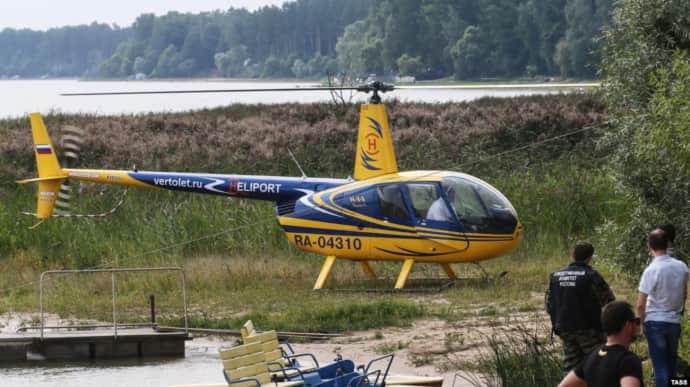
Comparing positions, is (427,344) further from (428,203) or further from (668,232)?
(668,232)

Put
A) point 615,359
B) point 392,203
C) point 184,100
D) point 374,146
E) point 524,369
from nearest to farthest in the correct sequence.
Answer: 1. point 615,359
2. point 524,369
3. point 392,203
4. point 374,146
5. point 184,100

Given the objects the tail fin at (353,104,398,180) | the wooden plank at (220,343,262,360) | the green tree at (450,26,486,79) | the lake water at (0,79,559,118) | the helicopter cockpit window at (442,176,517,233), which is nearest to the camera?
the wooden plank at (220,343,262,360)

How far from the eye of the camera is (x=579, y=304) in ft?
36.9

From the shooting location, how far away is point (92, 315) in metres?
19.6

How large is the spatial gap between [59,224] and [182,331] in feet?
30.5

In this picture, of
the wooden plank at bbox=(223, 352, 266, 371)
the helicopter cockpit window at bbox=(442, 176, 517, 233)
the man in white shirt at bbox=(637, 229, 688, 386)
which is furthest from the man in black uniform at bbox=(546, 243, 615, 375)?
the helicopter cockpit window at bbox=(442, 176, 517, 233)

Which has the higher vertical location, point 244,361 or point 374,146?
point 374,146

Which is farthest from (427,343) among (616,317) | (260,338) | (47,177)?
(47,177)

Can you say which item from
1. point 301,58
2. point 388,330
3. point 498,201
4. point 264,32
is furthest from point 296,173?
point 264,32

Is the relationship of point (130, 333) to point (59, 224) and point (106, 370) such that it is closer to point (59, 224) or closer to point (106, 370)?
point (106, 370)

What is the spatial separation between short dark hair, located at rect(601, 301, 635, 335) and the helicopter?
1186cm

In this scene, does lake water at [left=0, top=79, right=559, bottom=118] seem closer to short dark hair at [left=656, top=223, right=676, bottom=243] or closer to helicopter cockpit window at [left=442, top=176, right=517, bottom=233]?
helicopter cockpit window at [left=442, top=176, right=517, bottom=233]

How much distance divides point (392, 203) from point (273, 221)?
5.18 meters

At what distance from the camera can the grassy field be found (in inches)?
768
